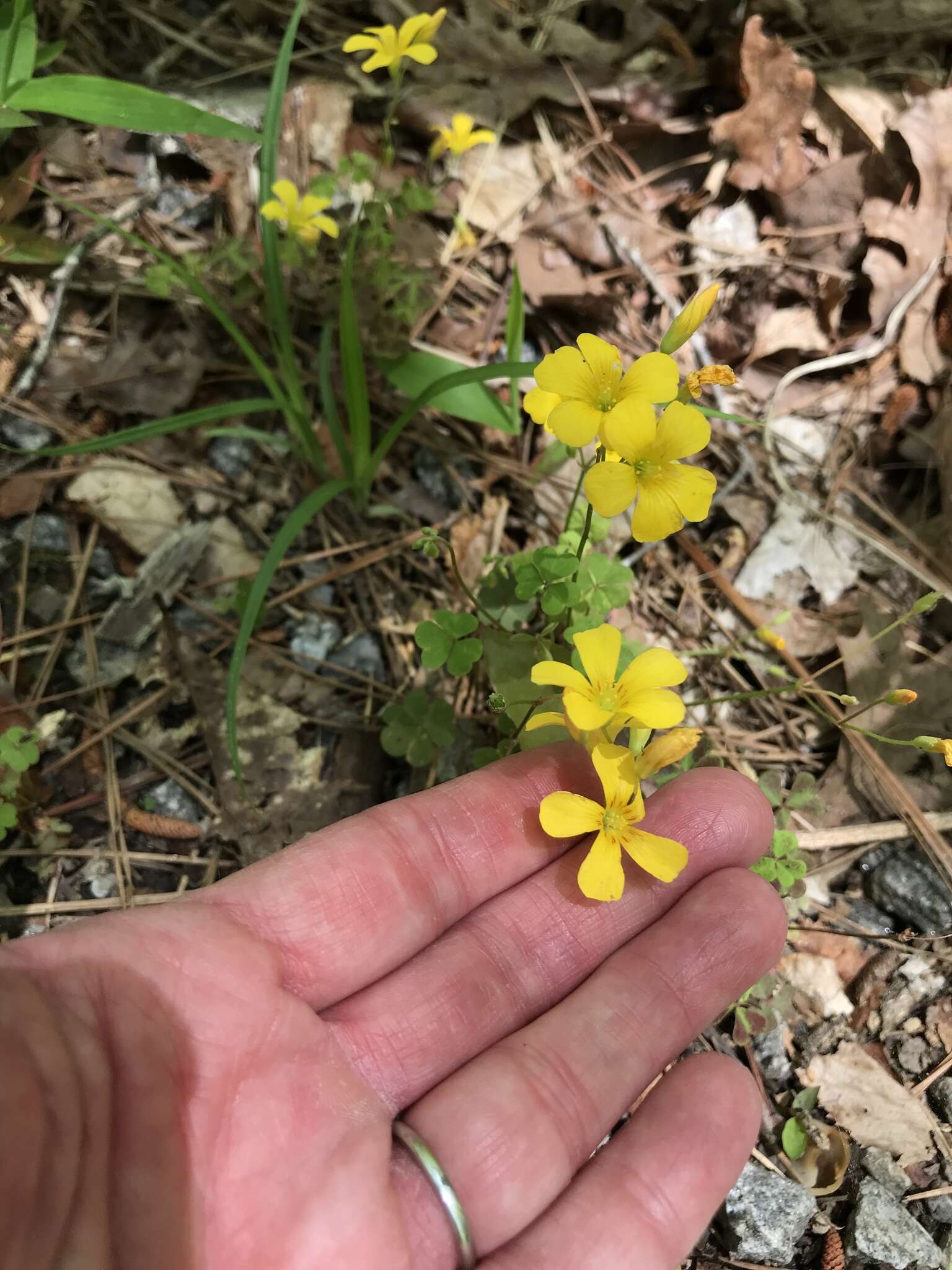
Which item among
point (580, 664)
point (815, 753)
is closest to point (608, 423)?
point (580, 664)

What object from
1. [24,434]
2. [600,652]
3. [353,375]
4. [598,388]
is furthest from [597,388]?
[24,434]

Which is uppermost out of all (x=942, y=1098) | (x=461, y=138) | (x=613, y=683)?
(x=461, y=138)

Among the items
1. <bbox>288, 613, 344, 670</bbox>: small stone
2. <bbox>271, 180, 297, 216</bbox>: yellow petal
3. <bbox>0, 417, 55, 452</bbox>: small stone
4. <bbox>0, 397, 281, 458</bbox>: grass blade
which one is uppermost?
<bbox>271, 180, 297, 216</bbox>: yellow petal

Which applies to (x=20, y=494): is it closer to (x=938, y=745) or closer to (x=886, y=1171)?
(x=938, y=745)

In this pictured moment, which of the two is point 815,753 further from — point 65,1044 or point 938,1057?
point 65,1044

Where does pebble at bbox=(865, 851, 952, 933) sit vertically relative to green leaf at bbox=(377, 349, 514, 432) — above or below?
below

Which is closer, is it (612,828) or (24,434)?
(612,828)

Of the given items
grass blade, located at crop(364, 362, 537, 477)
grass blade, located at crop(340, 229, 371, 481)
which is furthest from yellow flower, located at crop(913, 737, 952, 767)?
grass blade, located at crop(340, 229, 371, 481)

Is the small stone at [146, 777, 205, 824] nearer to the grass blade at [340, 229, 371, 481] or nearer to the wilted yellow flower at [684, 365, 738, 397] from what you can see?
the grass blade at [340, 229, 371, 481]
